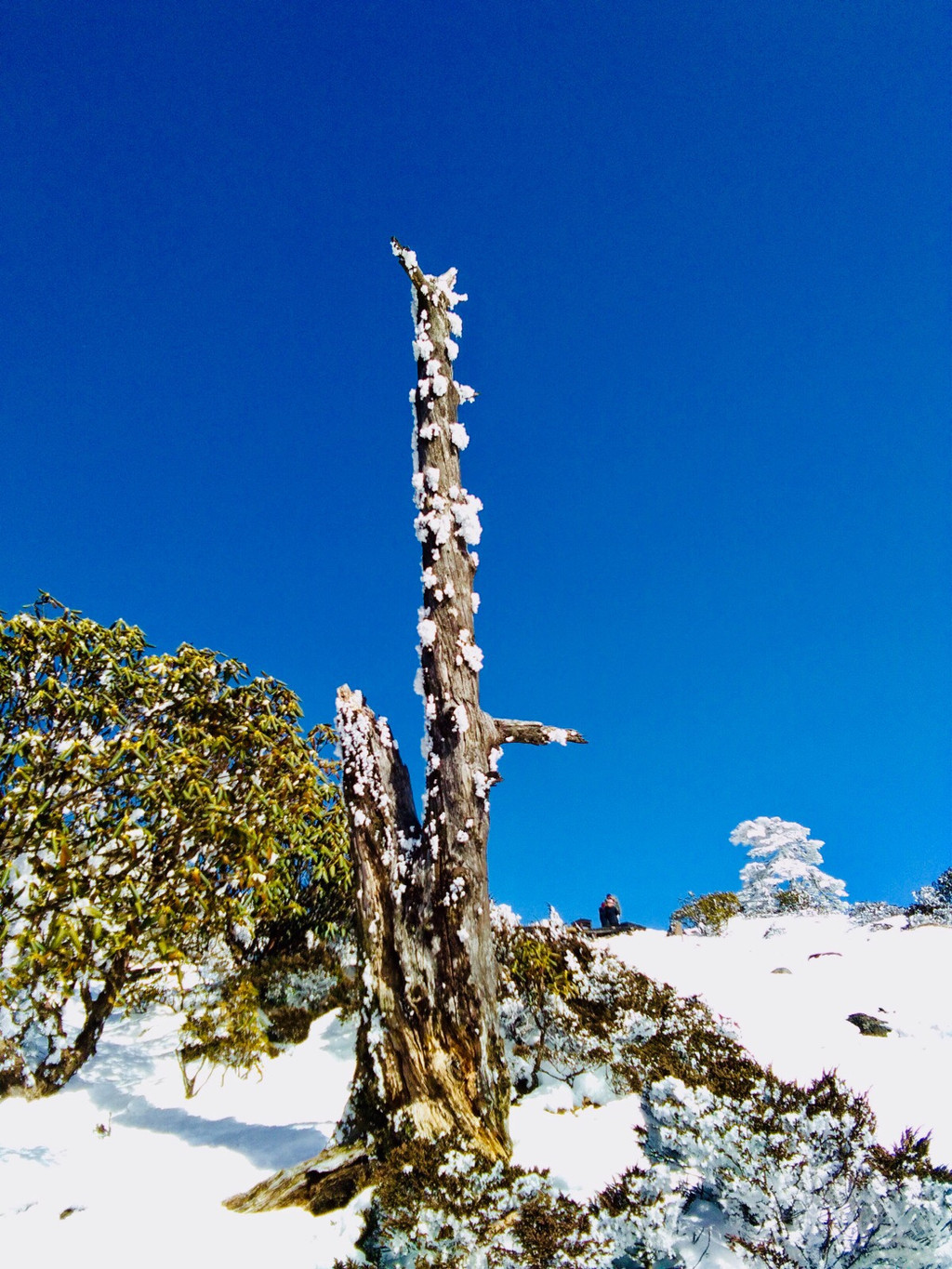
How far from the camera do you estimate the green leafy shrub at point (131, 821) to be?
→ 21.0 ft

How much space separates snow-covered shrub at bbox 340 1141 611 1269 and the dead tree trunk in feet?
1.75

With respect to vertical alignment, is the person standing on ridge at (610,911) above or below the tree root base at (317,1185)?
above

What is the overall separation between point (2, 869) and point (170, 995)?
20.3 feet

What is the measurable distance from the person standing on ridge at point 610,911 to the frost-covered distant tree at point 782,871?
8.35 meters

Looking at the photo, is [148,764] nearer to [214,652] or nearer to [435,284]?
[214,652]

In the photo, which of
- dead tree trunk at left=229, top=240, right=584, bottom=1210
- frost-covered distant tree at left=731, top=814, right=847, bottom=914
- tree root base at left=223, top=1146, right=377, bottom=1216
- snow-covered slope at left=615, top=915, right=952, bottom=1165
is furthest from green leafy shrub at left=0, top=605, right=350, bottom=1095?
frost-covered distant tree at left=731, top=814, right=847, bottom=914

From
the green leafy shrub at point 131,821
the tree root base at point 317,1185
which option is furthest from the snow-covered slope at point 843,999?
the green leafy shrub at point 131,821

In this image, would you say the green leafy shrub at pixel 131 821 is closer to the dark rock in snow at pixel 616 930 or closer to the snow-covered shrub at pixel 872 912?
the dark rock in snow at pixel 616 930

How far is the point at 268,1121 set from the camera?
7.80m

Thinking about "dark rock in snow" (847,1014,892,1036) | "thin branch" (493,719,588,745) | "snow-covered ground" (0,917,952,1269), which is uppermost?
"thin branch" (493,719,588,745)

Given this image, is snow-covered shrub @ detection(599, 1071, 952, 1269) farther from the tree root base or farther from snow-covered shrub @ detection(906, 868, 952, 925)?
snow-covered shrub @ detection(906, 868, 952, 925)

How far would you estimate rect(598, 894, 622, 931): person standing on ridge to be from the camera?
2117 cm

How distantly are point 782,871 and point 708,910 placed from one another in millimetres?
7164

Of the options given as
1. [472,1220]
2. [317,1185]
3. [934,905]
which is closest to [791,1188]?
[472,1220]
